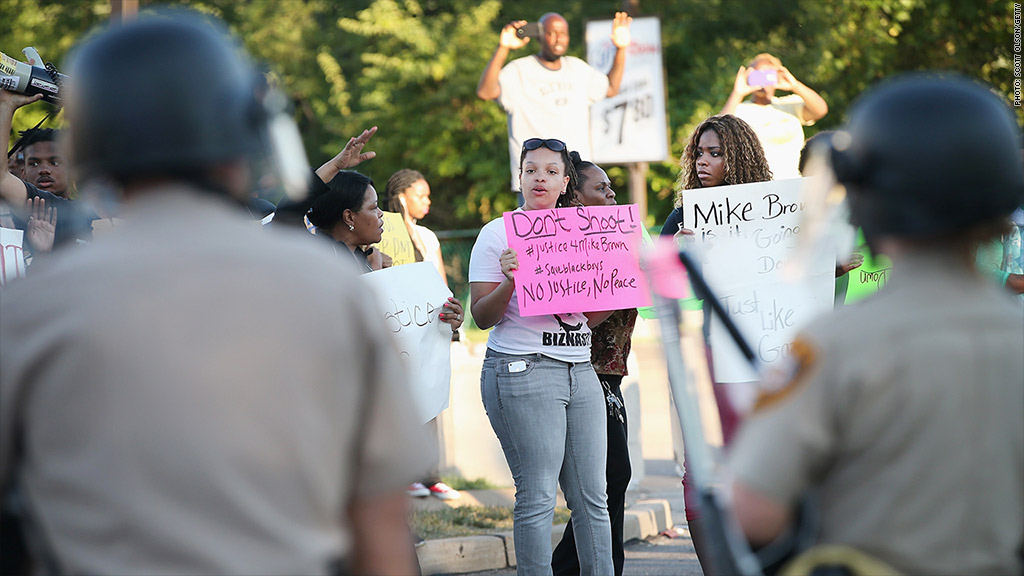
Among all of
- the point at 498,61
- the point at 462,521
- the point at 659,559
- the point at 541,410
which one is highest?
the point at 498,61

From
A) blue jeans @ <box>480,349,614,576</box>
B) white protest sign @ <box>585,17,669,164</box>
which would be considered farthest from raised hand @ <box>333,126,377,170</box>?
white protest sign @ <box>585,17,669,164</box>

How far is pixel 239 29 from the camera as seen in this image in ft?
98.7

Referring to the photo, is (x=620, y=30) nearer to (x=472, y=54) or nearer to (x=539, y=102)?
(x=539, y=102)

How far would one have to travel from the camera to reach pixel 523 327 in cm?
537

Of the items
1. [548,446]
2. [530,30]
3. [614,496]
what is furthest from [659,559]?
[530,30]

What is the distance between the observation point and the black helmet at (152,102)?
1.78 metres

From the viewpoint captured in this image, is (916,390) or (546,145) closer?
(916,390)

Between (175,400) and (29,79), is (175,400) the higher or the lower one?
the lower one

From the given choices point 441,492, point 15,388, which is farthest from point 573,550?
point 15,388

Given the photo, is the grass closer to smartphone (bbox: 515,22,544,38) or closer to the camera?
the camera

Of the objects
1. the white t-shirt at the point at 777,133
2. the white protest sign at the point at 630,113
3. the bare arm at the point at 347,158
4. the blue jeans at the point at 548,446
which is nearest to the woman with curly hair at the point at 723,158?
the blue jeans at the point at 548,446

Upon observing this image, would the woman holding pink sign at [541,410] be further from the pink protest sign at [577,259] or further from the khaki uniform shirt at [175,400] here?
the khaki uniform shirt at [175,400]

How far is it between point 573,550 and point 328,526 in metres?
4.11

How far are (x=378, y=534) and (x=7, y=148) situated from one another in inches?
137
